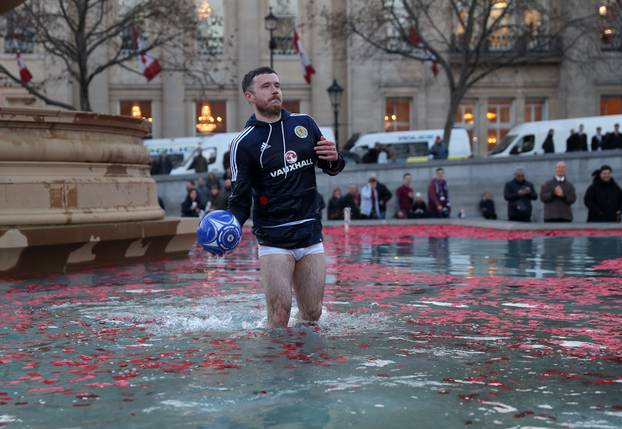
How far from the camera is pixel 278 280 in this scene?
787 centimetres

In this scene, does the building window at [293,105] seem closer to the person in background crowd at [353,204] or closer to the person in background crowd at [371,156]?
the person in background crowd at [371,156]

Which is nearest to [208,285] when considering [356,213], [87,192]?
[87,192]

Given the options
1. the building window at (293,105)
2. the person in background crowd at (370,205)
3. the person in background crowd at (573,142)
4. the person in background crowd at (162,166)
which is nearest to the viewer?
the person in background crowd at (370,205)

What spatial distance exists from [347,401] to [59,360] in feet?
7.28

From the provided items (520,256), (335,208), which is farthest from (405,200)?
(520,256)

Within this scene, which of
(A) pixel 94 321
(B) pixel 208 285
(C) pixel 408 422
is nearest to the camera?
(C) pixel 408 422

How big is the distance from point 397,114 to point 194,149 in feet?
46.2

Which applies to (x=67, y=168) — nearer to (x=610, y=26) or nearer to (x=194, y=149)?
(x=194, y=149)

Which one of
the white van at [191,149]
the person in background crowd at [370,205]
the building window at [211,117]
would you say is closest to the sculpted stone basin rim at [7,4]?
the person in background crowd at [370,205]

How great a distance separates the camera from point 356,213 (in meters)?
29.2

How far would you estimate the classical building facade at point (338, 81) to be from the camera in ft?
172

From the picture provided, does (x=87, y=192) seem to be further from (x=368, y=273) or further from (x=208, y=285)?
(x=368, y=273)

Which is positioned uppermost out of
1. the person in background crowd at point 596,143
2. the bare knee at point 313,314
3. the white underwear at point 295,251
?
the person in background crowd at point 596,143

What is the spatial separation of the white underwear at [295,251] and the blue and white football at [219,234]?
271mm
